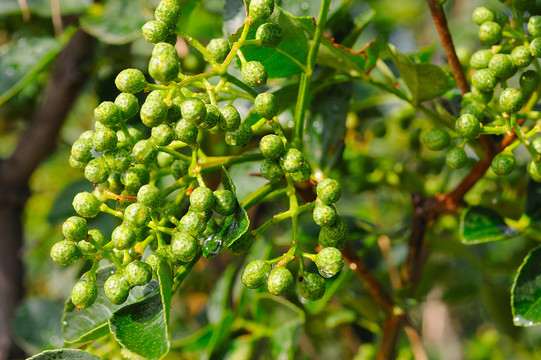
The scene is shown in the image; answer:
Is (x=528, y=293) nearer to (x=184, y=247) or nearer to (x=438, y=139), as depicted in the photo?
(x=438, y=139)

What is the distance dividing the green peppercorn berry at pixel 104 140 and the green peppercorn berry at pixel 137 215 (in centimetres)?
9

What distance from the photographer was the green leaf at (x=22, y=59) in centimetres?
148

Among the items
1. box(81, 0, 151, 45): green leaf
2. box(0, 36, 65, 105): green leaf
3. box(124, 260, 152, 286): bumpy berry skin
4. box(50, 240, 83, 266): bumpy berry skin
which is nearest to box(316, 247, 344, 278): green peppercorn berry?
box(124, 260, 152, 286): bumpy berry skin

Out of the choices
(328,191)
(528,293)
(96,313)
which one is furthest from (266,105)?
(528,293)

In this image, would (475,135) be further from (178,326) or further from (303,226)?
(178,326)

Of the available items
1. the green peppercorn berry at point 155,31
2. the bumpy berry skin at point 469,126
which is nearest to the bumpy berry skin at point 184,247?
the green peppercorn berry at point 155,31

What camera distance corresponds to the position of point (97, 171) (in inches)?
30.8

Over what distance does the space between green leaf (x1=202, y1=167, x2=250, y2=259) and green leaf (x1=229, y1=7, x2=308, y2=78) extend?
23cm

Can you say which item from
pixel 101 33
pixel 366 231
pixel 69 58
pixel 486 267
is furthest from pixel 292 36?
pixel 486 267

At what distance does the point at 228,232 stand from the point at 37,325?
1006mm

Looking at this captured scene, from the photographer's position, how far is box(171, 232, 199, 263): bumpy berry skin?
735mm

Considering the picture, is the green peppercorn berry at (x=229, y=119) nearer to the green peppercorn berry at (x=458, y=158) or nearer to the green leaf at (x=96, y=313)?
the green leaf at (x=96, y=313)

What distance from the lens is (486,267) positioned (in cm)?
183

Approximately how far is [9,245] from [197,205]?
54.7 inches
